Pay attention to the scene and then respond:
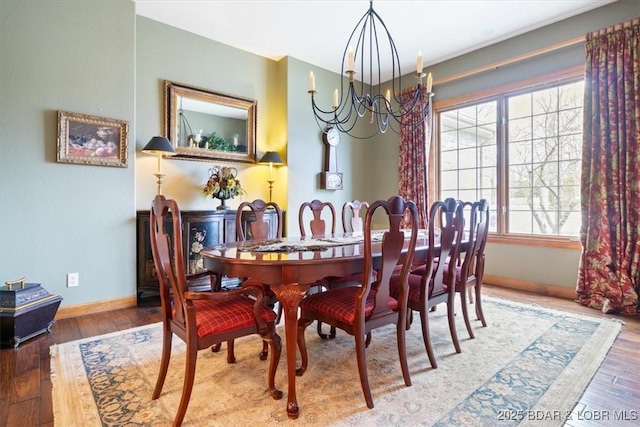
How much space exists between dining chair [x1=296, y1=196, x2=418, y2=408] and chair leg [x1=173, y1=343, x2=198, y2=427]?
0.58m

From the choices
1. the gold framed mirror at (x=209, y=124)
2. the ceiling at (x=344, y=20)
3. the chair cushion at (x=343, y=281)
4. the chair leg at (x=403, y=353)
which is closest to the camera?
the chair leg at (x=403, y=353)

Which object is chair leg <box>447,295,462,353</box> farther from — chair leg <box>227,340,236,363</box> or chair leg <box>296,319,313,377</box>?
chair leg <box>227,340,236,363</box>

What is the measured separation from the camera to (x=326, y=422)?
152cm

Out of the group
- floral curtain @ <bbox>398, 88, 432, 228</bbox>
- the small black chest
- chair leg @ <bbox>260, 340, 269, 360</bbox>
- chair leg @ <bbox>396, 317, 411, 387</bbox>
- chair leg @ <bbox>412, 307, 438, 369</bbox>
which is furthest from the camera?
floral curtain @ <bbox>398, 88, 432, 228</bbox>

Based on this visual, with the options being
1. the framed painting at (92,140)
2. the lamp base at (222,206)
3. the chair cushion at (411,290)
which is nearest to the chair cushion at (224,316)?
the chair cushion at (411,290)

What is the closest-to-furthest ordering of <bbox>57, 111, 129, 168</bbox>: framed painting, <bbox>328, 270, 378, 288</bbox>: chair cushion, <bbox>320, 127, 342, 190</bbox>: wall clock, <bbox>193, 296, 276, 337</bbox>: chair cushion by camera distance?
<bbox>193, 296, 276, 337</bbox>: chair cushion < <bbox>328, 270, 378, 288</bbox>: chair cushion < <bbox>57, 111, 129, 168</bbox>: framed painting < <bbox>320, 127, 342, 190</bbox>: wall clock

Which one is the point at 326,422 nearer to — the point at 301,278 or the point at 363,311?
the point at 363,311

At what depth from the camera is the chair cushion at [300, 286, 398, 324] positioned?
1742mm

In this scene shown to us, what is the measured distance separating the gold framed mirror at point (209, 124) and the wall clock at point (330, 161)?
1.06 metres

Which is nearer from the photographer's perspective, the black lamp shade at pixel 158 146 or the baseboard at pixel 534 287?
the black lamp shade at pixel 158 146

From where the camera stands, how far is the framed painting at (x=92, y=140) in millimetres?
2898

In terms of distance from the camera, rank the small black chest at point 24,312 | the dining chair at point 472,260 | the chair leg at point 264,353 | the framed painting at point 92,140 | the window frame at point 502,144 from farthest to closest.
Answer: the window frame at point 502,144, the framed painting at point 92,140, the dining chair at point 472,260, the small black chest at point 24,312, the chair leg at point 264,353

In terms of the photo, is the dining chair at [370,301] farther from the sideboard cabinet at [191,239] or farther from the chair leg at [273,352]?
the sideboard cabinet at [191,239]

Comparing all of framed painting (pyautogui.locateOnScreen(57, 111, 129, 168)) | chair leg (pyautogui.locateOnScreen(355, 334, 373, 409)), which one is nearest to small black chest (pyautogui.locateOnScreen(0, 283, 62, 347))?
framed painting (pyautogui.locateOnScreen(57, 111, 129, 168))
